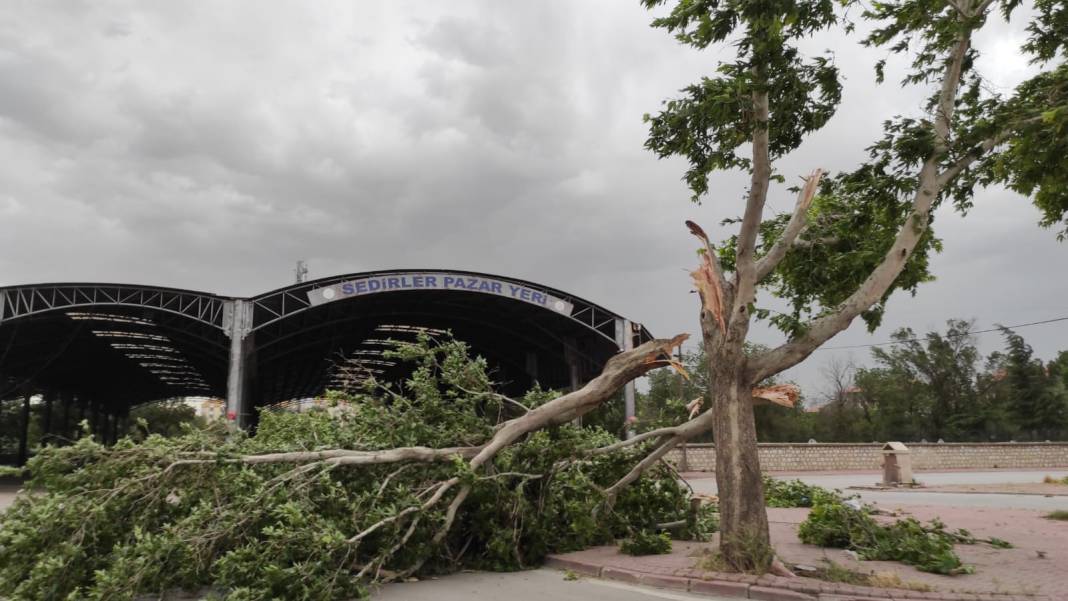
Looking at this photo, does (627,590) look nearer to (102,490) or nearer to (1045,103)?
(102,490)

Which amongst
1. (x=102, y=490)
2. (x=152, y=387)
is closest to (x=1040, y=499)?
(x=102, y=490)

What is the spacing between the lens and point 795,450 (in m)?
29.2

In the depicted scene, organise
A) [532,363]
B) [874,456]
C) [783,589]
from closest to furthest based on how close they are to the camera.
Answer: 1. [783,589]
2. [874,456]
3. [532,363]

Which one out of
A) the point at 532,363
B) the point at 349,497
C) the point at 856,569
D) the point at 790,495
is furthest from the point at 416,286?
the point at 856,569

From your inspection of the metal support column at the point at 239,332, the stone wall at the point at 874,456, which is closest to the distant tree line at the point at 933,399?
the stone wall at the point at 874,456

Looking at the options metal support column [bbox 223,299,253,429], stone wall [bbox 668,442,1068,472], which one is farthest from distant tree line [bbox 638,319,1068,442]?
metal support column [bbox 223,299,253,429]

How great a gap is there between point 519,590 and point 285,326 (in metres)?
23.6

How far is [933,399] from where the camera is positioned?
5381 cm

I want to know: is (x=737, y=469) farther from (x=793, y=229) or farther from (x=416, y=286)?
(x=416, y=286)

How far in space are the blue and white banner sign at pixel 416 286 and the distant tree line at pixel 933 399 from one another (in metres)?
25.6

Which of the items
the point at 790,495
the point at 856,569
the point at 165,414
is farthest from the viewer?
the point at 165,414

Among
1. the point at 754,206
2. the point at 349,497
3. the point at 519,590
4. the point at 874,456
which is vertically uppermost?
the point at 754,206

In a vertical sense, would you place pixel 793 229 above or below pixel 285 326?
below

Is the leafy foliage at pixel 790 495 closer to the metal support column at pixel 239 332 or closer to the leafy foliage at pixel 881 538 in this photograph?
the leafy foliage at pixel 881 538
